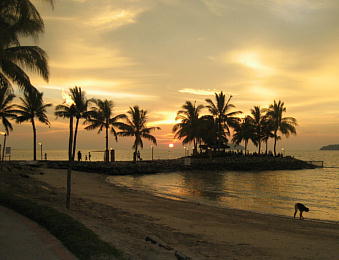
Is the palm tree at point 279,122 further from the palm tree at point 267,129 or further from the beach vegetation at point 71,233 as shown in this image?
the beach vegetation at point 71,233

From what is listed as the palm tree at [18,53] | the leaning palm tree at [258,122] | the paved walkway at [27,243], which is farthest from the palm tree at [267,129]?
the paved walkway at [27,243]

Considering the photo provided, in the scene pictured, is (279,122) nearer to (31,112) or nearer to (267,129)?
(267,129)

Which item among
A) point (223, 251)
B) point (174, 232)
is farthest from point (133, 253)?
point (174, 232)

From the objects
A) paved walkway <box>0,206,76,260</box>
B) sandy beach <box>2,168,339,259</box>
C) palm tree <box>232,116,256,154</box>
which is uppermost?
A: palm tree <box>232,116,256,154</box>

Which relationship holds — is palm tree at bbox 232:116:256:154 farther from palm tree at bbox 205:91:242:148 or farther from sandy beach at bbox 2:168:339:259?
sandy beach at bbox 2:168:339:259

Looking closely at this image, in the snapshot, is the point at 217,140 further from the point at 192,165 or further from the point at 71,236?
the point at 71,236

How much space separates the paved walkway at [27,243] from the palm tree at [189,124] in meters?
42.4

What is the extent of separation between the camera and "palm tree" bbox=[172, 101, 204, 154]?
5023 cm

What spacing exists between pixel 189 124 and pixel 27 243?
44.8 metres

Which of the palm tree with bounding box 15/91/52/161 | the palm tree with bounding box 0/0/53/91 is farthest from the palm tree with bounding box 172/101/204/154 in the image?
the palm tree with bounding box 0/0/53/91

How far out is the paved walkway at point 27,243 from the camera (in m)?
5.72

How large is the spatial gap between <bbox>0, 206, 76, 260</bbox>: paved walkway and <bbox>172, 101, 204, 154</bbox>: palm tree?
4241 cm

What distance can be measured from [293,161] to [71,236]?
2475 inches

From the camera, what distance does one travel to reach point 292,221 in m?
13.8
